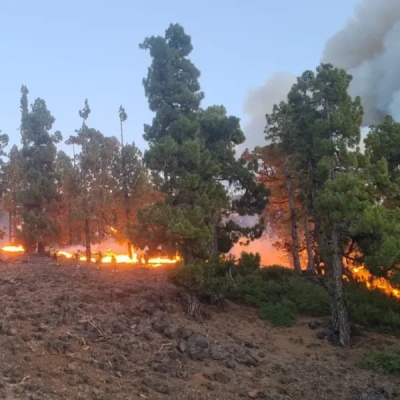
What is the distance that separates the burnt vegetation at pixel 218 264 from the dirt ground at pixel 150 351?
0.08 metres

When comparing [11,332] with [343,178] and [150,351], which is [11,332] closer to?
[150,351]

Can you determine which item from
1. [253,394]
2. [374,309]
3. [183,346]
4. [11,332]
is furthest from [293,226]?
[11,332]

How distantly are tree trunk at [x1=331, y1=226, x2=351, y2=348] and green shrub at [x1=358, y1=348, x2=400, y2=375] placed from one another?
1612 millimetres

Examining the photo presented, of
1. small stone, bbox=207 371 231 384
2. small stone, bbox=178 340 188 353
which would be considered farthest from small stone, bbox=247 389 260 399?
small stone, bbox=178 340 188 353

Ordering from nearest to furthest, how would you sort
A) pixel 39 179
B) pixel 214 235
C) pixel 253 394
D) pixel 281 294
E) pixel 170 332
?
1. pixel 253 394
2. pixel 170 332
3. pixel 214 235
4. pixel 281 294
5. pixel 39 179

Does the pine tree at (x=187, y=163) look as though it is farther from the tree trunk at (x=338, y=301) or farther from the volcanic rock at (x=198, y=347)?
the tree trunk at (x=338, y=301)

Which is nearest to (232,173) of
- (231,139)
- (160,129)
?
(231,139)

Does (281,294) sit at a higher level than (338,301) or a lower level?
lower

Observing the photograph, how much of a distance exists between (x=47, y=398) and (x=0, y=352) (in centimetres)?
327

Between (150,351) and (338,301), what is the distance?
8.14 metres

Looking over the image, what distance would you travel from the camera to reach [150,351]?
1508cm

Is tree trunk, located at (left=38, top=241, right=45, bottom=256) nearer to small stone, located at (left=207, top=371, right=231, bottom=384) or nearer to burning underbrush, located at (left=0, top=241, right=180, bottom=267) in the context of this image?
burning underbrush, located at (left=0, top=241, right=180, bottom=267)

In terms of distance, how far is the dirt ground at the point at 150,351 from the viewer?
12266mm

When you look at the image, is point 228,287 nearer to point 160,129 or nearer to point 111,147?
point 160,129
